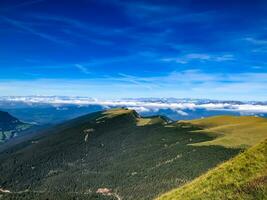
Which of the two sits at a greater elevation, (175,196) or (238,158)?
(238,158)

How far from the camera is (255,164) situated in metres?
51.6

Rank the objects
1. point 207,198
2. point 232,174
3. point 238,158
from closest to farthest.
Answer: point 207,198, point 232,174, point 238,158

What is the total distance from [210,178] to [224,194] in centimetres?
703

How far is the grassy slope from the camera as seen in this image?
45562 millimetres

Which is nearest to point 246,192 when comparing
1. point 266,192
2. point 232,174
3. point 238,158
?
point 266,192

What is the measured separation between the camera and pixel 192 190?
172 feet

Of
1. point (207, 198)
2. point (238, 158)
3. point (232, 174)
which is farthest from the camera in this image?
point (238, 158)

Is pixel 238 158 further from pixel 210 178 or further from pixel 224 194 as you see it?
pixel 224 194

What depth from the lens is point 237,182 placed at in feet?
159

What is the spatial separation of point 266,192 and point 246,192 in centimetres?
241

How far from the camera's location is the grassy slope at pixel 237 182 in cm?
4556

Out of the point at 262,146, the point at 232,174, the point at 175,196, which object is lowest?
the point at 175,196

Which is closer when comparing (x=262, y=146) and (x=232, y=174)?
(x=232, y=174)

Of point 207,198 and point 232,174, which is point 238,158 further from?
point 207,198
